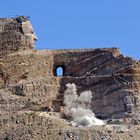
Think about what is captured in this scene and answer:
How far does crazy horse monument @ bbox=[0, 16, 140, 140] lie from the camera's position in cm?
8975

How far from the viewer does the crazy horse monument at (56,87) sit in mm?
89750

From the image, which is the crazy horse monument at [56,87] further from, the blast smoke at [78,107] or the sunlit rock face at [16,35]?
the blast smoke at [78,107]

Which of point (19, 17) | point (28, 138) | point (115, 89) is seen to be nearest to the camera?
point (28, 138)

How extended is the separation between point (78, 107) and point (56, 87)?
3.07m

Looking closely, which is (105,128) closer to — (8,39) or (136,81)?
(136,81)

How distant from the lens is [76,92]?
317 feet

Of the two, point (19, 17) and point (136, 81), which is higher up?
point (19, 17)

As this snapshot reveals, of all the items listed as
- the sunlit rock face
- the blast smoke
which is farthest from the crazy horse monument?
the blast smoke

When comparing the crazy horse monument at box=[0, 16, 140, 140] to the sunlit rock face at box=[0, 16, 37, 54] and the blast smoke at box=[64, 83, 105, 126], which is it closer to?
the sunlit rock face at box=[0, 16, 37, 54]

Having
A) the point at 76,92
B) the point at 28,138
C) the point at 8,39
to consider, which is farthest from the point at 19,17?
the point at 28,138

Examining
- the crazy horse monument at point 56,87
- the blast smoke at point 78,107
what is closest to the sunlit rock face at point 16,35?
the crazy horse monument at point 56,87

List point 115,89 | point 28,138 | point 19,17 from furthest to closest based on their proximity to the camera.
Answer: point 19,17 → point 115,89 → point 28,138

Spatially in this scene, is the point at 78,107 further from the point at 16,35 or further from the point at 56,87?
the point at 16,35

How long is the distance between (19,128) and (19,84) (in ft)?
25.0
